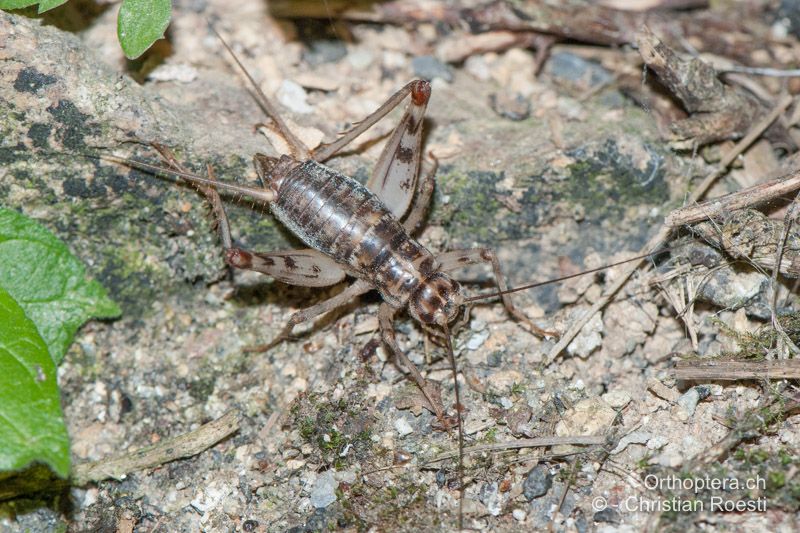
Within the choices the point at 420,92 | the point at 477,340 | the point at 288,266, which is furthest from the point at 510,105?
the point at 288,266

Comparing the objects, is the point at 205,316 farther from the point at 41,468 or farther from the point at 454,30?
the point at 454,30

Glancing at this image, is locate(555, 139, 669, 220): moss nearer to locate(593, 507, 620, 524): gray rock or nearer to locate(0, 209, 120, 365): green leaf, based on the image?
locate(593, 507, 620, 524): gray rock

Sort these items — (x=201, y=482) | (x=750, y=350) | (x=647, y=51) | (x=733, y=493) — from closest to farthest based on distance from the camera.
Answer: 1. (x=733, y=493)
2. (x=750, y=350)
3. (x=201, y=482)
4. (x=647, y=51)

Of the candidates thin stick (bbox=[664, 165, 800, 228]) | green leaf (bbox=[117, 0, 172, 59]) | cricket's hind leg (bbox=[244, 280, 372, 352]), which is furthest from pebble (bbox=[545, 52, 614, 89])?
green leaf (bbox=[117, 0, 172, 59])

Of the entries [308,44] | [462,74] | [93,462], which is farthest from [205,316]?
[462,74]

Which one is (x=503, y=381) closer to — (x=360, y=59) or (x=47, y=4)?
(x=360, y=59)

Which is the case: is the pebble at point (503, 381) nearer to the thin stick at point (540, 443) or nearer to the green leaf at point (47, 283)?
the thin stick at point (540, 443)
